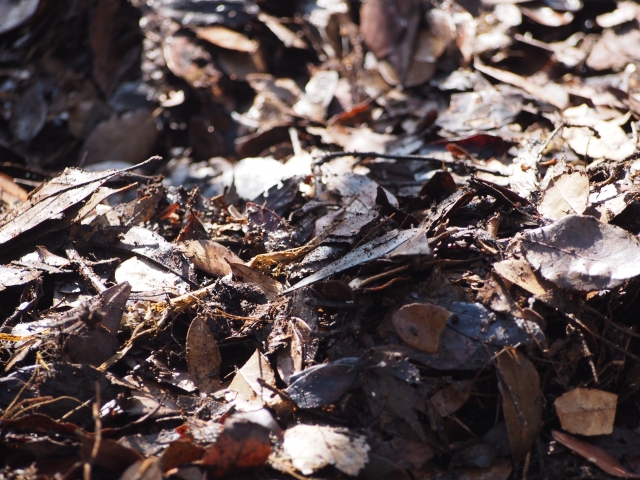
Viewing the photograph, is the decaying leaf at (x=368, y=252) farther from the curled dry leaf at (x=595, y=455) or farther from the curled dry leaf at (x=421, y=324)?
the curled dry leaf at (x=595, y=455)

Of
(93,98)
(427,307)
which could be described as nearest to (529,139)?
(427,307)

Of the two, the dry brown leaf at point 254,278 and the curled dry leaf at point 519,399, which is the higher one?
the dry brown leaf at point 254,278

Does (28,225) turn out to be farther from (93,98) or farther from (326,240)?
(93,98)

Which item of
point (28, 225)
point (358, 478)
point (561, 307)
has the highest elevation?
point (28, 225)

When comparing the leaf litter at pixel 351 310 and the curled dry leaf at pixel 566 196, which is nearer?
the leaf litter at pixel 351 310

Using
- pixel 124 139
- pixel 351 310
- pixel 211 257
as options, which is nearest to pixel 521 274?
pixel 351 310

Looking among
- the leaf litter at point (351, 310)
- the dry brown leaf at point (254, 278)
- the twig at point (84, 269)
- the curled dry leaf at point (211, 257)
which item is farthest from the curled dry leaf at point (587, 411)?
the twig at point (84, 269)
